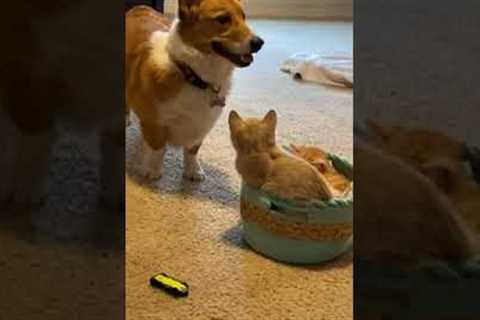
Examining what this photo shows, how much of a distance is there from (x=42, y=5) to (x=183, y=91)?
37.6 inches

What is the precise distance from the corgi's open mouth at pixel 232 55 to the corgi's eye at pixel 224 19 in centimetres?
5

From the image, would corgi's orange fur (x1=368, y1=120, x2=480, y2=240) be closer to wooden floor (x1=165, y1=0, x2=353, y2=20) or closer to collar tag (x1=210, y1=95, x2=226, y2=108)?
collar tag (x1=210, y1=95, x2=226, y2=108)

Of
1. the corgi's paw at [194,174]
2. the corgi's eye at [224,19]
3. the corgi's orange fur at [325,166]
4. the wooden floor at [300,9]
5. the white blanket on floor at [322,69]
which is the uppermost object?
the corgi's eye at [224,19]

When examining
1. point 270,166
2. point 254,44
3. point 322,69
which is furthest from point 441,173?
point 322,69

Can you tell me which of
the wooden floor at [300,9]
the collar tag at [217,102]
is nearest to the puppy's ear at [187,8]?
the collar tag at [217,102]

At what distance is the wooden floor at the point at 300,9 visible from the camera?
11.9ft

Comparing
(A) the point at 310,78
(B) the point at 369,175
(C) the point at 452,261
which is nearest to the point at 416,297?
(C) the point at 452,261

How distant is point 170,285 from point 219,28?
688 millimetres

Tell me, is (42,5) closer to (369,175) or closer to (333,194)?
(369,175)

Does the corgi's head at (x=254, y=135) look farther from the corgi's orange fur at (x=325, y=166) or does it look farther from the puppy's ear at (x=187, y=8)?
the puppy's ear at (x=187, y=8)

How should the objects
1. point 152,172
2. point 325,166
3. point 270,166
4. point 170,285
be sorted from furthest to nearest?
1. point 152,172
2. point 325,166
3. point 270,166
4. point 170,285

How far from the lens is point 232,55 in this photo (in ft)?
5.53

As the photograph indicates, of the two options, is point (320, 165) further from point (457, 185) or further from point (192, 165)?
point (457, 185)

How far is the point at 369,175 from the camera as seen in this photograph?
80 centimetres
